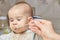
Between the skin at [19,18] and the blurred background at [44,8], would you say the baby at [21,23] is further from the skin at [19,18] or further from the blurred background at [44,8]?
the blurred background at [44,8]

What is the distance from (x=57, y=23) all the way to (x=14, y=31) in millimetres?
248

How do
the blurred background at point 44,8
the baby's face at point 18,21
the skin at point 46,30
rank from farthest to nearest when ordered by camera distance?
the blurred background at point 44,8 < the baby's face at point 18,21 < the skin at point 46,30

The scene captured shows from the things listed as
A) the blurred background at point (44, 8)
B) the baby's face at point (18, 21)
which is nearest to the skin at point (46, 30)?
the baby's face at point (18, 21)

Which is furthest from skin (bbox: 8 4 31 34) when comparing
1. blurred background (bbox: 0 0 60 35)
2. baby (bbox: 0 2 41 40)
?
blurred background (bbox: 0 0 60 35)

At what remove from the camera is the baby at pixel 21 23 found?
58 centimetres

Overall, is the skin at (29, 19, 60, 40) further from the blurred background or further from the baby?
the blurred background

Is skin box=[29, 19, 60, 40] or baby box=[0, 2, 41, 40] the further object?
baby box=[0, 2, 41, 40]

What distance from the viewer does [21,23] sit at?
58 cm

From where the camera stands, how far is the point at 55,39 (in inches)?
17.5

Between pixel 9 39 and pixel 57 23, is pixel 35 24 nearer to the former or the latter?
pixel 9 39


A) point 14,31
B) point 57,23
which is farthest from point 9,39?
point 57,23

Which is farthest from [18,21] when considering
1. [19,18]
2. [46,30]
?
[46,30]

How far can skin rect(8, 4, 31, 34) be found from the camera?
58 centimetres

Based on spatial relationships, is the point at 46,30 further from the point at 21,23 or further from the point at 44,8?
the point at 44,8
